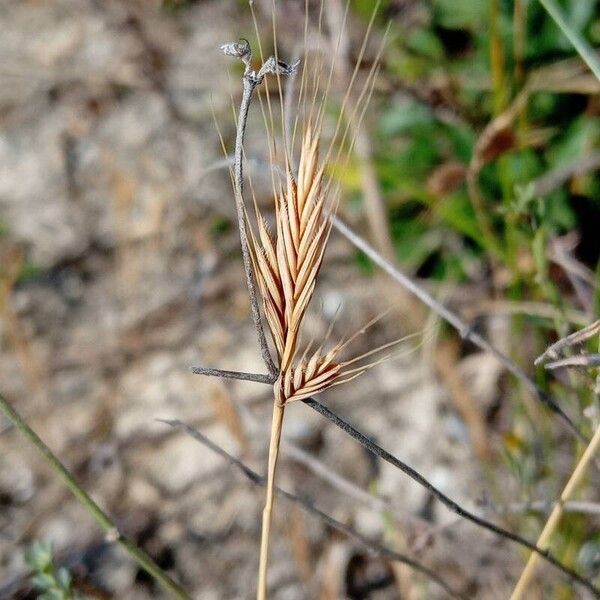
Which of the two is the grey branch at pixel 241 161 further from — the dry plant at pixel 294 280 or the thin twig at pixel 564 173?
the thin twig at pixel 564 173

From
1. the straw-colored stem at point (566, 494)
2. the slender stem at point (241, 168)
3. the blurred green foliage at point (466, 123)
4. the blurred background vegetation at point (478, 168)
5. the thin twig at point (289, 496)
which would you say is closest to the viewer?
the slender stem at point (241, 168)

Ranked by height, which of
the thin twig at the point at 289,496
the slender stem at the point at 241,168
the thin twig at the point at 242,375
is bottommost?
the thin twig at the point at 289,496

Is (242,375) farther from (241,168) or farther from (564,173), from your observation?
(564,173)

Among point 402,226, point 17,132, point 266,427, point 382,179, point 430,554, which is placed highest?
point 17,132

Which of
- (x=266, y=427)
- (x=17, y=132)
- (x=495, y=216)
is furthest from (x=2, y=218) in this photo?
(x=495, y=216)

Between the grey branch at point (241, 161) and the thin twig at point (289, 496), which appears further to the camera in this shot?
the thin twig at point (289, 496)

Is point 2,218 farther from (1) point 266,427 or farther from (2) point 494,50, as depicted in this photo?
(2) point 494,50

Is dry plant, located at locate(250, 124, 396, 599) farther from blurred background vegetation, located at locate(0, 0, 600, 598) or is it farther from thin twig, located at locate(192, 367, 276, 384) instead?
blurred background vegetation, located at locate(0, 0, 600, 598)

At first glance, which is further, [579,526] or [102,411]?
[102,411]

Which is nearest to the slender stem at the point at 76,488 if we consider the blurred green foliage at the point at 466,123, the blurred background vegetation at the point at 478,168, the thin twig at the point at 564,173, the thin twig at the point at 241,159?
the thin twig at the point at 241,159

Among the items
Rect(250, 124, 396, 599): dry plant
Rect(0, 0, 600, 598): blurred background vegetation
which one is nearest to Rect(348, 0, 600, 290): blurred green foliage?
Rect(0, 0, 600, 598): blurred background vegetation

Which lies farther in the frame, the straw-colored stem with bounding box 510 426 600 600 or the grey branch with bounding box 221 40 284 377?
the straw-colored stem with bounding box 510 426 600 600
